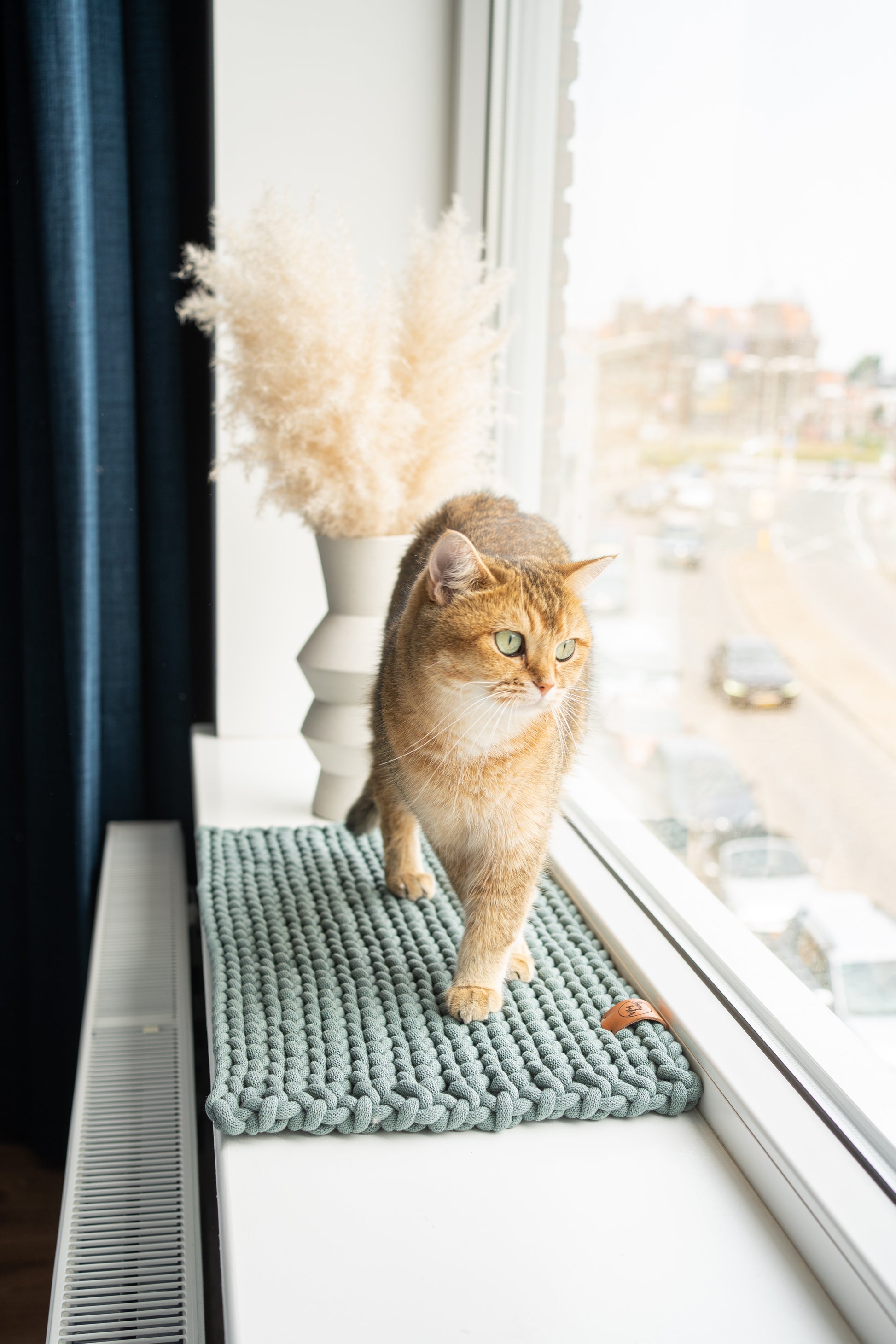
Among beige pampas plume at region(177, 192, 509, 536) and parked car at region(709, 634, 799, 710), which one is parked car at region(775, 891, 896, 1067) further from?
beige pampas plume at region(177, 192, 509, 536)

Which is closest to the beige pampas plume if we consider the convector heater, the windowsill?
the convector heater

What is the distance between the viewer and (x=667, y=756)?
116 centimetres

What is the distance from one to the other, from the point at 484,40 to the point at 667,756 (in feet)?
3.15

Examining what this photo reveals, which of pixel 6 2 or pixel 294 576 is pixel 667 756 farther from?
pixel 6 2

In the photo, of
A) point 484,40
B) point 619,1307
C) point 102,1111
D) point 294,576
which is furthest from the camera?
point 294,576

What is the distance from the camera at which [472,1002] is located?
2.43 ft

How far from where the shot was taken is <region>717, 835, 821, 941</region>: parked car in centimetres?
87

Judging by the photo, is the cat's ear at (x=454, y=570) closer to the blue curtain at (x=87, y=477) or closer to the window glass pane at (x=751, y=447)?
the window glass pane at (x=751, y=447)

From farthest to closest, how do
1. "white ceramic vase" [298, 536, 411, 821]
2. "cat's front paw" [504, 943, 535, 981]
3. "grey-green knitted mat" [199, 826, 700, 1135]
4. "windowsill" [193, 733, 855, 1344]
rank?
"white ceramic vase" [298, 536, 411, 821] < "cat's front paw" [504, 943, 535, 981] < "grey-green knitted mat" [199, 826, 700, 1135] < "windowsill" [193, 733, 855, 1344]

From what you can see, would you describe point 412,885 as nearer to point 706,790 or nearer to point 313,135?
point 706,790

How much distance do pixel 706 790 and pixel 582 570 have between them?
16.4 inches

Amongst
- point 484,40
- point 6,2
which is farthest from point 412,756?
point 6,2

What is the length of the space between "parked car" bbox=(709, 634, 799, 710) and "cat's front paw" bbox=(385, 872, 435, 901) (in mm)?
340

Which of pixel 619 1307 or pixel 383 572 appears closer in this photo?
pixel 619 1307
